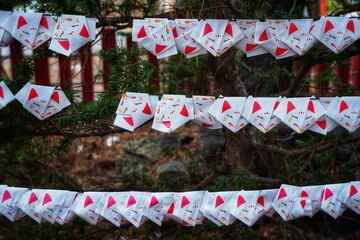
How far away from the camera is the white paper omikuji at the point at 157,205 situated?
10.3ft

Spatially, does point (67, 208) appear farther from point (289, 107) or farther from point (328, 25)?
point (328, 25)

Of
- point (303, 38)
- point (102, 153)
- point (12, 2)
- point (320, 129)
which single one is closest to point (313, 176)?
point (320, 129)

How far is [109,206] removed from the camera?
314 centimetres

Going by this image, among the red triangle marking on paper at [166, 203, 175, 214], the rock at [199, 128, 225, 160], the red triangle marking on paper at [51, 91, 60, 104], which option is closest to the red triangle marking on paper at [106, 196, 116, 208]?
the red triangle marking on paper at [166, 203, 175, 214]

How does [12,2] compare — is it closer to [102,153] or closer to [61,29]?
[61,29]

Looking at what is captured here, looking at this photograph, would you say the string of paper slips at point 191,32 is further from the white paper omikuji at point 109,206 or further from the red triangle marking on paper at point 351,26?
the white paper omikuji at point 109,206

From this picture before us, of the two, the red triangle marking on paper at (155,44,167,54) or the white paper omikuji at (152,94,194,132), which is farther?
the red triangle marking on paper at (155,44,167,54)

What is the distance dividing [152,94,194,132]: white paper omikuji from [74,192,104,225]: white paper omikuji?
1.88 ft

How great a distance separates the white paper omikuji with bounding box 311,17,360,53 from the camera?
10.0 ft

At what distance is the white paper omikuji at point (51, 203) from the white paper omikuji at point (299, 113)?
1.38m

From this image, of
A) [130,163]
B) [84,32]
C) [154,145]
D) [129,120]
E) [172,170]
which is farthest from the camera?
[154,145]

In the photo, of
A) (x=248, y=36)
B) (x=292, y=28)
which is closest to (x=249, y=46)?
(x=248, y=36)

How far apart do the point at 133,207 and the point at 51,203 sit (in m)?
0.50

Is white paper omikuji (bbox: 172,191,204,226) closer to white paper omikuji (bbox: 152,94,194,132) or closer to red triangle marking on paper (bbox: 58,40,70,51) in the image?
white paper omikuji (bbox: 152,94,194,132)
